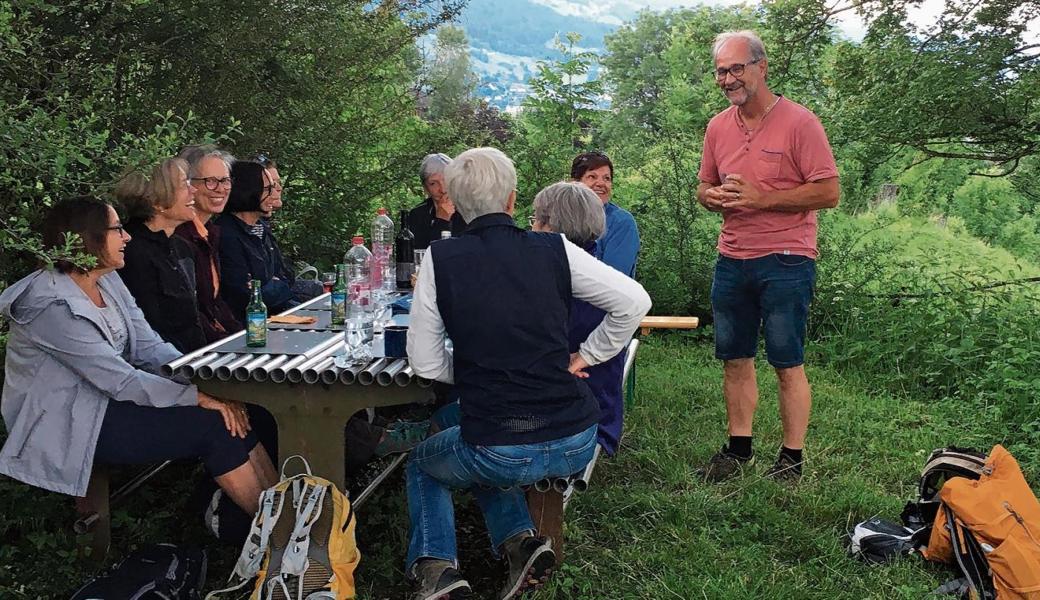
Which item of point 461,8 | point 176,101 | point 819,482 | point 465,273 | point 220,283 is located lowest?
point 819,482

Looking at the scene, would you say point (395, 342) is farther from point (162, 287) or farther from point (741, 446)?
point (741, 446)

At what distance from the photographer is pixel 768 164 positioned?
363cm

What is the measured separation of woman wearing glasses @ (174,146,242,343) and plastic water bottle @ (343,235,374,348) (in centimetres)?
57

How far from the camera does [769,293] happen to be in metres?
3.70

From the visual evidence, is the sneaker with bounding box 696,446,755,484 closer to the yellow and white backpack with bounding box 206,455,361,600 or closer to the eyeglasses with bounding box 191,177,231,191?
the yellow and white backpack with bounding box 206,455,361,600

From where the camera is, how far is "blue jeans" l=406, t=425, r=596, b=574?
2572mm

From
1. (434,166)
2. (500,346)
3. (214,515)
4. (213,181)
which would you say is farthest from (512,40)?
(500,346)

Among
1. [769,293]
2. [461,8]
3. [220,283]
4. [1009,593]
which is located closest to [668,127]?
[461,8]

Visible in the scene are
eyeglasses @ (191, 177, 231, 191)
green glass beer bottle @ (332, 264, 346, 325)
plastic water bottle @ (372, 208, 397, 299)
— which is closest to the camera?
green glass beer bottle @ (332, 264, 346, 325)

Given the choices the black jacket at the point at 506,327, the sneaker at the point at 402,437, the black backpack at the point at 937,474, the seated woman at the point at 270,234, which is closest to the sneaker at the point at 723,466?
the black backpack at the point at 937,474

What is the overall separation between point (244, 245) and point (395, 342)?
152cm

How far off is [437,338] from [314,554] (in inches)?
29.6

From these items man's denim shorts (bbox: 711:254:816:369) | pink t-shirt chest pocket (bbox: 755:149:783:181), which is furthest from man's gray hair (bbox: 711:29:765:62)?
man's denim shorts (bbox: 711:254:816:369)

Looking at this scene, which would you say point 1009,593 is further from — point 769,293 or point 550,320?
point 550,320
